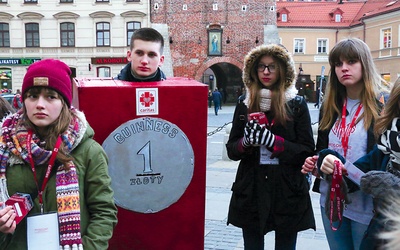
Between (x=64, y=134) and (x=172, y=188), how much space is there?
2.60 feet

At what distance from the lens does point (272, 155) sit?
261cm

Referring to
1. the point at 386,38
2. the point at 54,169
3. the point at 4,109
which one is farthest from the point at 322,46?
the point at 54,169

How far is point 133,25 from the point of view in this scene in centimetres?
3066

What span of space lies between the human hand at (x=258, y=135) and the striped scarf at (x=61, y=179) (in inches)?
42.3

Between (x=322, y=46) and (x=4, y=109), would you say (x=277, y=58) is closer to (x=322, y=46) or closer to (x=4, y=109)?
(x=4, y=109)

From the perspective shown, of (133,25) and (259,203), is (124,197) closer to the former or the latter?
(259,203)

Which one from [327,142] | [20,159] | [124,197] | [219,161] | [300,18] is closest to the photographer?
[20,159]

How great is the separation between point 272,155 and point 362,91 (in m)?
0.61

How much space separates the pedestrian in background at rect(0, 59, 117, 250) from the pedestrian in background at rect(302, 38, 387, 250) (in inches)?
46.7

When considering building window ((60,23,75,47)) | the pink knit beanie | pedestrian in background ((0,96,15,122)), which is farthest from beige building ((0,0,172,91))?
the pink knit beanie

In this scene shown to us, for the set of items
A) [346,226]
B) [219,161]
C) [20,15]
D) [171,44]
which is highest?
[20,15]

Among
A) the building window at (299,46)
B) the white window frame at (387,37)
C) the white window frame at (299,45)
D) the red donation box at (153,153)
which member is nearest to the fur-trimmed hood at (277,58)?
the red donation box at (153,153)

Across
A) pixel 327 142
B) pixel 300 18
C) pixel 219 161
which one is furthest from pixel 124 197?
pixel 300 18

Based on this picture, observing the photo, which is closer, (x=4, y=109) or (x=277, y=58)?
(x=277, y=58)
